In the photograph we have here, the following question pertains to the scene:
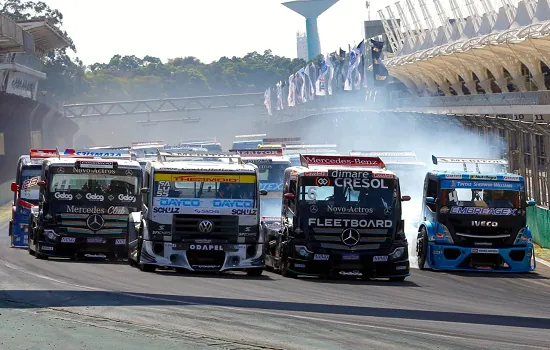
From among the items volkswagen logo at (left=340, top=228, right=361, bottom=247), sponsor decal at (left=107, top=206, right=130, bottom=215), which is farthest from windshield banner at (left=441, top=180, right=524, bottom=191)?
sponsor decal at (left=107, top=206, right=130, bottom=215)

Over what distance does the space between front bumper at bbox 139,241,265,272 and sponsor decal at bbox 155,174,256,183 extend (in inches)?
44.4

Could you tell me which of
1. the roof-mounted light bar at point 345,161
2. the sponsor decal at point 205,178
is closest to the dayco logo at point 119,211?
the sponsor decal at point 205,178

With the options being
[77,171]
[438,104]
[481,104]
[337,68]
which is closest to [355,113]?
[337,68]

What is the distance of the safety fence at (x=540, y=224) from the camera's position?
2816cm

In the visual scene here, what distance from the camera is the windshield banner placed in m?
23.2

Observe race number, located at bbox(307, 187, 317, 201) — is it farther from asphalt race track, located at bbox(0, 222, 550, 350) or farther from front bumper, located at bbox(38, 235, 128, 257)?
front bumper, located at bbox(38, 235, 128, 257)

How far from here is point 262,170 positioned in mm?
30828

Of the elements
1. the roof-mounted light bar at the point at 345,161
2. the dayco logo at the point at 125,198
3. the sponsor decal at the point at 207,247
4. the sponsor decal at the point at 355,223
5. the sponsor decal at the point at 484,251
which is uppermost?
the roof-mounted light bar at the point at 345,161

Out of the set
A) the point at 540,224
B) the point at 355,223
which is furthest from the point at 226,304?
the point at 540,224

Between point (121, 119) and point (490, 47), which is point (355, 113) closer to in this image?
point (490, 47)

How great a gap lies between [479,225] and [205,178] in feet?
19.0

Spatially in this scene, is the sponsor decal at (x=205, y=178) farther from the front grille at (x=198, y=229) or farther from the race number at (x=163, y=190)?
the front grille at (x=198, y=229)

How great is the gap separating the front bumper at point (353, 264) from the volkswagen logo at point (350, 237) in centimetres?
18


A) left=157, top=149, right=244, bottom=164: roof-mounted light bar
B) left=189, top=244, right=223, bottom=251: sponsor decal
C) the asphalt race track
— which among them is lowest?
the asphalt race track
